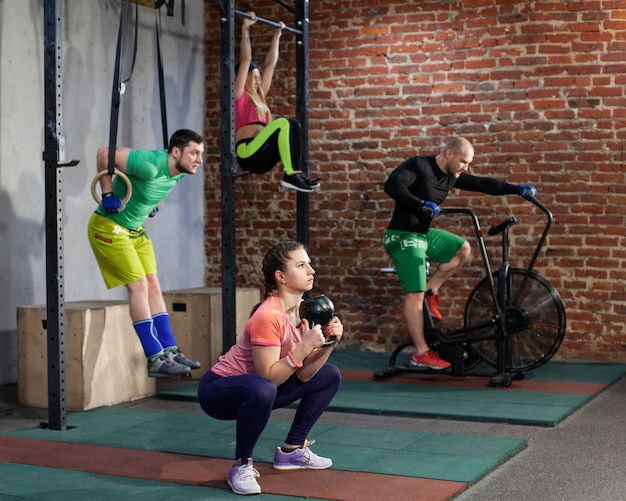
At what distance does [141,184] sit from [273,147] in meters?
1.05

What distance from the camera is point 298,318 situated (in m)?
3.96

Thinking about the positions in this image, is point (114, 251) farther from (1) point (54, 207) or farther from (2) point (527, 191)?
(2) point (527, 191)

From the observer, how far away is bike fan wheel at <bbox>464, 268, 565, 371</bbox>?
621 cm

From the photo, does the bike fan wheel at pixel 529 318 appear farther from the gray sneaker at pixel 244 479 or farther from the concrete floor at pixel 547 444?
the gray sneaker at pixel 244 479

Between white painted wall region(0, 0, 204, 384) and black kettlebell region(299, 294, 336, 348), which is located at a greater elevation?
white painted wall region(0, 0, 204, 384)

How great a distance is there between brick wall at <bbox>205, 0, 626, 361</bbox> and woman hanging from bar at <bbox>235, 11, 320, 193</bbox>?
54.1 inches

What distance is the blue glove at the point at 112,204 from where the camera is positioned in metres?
5.41

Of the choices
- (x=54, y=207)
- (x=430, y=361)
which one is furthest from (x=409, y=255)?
(x=54, y=207)

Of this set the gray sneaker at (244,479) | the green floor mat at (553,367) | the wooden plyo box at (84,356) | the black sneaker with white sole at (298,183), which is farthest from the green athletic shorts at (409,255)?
the gray sneaker at (244,479)

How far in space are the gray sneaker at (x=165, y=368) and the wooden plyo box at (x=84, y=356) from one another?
0.35 meters

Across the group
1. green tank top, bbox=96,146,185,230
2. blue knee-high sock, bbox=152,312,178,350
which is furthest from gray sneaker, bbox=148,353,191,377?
green tank top, bbox=96,146,185,230

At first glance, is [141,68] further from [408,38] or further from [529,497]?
[529,497]

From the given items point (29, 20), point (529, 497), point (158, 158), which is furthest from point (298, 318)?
point (29, 20)

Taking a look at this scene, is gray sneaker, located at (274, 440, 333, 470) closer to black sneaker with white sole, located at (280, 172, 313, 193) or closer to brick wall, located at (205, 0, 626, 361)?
black sneaker with white sole, located at (280, 172, 313, 193)
